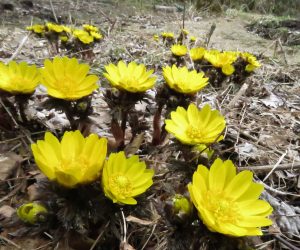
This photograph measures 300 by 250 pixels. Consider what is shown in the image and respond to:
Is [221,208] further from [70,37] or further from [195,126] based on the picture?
[70,37]

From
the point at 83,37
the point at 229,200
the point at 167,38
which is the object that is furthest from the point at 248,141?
the point at 167,38

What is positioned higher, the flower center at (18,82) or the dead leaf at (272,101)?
the flower center at (18,82)

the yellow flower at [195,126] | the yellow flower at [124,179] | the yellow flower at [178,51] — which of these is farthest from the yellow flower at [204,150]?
the yellow flower at [178,51]

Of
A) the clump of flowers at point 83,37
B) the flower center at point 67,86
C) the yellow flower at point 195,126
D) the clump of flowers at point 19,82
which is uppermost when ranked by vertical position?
the flower center at point 67,86

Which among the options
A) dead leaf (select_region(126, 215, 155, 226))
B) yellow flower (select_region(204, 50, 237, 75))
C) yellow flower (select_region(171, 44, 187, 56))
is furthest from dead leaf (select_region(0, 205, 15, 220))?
yellow flower (select_region(171, 44, 187, 56))

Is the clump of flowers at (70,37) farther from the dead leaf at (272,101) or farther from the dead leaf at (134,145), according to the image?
the dead leaf at (134,145)

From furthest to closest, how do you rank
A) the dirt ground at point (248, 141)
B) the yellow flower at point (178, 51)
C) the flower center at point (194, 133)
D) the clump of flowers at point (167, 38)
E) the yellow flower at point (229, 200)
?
the clump of flowers at point (167, 38) → the yellow flower at point (178, 51) → the flower center at point (194, 133) → the dirt ground at point (248, 141) → the yellow flower at point (229, 200)
